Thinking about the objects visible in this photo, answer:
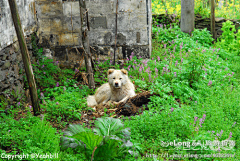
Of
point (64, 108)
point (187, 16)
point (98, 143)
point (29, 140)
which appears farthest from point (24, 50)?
point (187, 16)

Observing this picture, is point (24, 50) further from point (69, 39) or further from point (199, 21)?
point (199, 21)

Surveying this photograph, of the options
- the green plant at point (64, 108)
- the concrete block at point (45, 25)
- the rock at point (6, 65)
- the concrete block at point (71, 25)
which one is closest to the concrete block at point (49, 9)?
the concrete block at point (45, 25)

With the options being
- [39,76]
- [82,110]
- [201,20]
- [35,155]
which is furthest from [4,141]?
[201,20]

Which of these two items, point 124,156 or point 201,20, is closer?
point 124,156

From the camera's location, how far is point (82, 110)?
537 centimetres

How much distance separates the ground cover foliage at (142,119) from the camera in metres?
3.58

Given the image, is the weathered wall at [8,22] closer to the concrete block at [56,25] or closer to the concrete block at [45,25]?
the concrete block at [45,25]

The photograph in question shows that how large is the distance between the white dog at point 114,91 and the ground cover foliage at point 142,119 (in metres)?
0.33

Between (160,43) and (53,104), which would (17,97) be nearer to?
(53,104)

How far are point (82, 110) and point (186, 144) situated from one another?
250 centimetres

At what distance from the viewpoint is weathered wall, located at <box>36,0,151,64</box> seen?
746 cm

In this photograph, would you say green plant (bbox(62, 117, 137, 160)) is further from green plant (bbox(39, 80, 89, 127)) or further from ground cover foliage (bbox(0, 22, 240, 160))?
green plant (bbox(39, 80, 89, 127))

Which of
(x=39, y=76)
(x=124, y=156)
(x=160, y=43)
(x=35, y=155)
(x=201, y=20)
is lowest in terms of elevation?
(x=124, y=156)

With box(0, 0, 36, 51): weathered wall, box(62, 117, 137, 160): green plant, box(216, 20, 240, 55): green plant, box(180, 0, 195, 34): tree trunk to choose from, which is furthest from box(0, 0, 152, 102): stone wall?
box(62, 117, 137, 160): green plant
